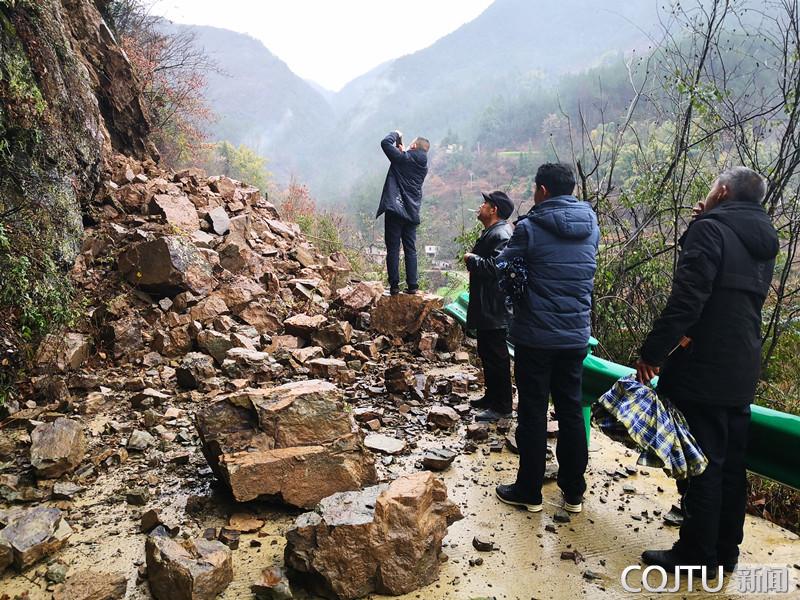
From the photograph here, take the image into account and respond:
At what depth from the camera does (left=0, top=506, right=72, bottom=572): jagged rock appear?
2.30 metres

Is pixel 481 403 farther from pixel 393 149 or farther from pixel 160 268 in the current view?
pixel 160 268

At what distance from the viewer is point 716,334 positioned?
223cm

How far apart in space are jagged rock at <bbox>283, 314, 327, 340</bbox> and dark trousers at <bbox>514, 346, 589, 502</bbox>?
300cm

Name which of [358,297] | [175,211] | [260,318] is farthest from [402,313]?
[175,211]

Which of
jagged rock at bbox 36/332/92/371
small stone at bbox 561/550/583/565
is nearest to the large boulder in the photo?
small stone at bbox 561/550/583/565

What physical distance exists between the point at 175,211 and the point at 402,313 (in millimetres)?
3489

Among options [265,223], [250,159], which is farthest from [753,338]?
[250,159]

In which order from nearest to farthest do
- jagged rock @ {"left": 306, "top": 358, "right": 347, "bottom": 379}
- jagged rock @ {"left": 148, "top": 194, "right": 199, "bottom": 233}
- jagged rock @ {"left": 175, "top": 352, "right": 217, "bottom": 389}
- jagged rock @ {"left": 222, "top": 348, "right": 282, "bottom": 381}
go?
jagged rock @ {"left": 175, "top": 352, "right": 217, "bottom": 389} → jagged rock @ {"left": 222, "top": 348, "right": 282, "bottom": 381} → jagged rock @ {"left": 306, "top": 358, "right": 347, "bottom": 379} → jagged rock @ {"left": 148, "top": 194, "right": 199, "bottom": 233}

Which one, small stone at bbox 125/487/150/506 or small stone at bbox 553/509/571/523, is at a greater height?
small stone at bbox 125/487/150/506

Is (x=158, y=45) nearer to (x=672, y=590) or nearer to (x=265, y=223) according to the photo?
(x=265, y=223)

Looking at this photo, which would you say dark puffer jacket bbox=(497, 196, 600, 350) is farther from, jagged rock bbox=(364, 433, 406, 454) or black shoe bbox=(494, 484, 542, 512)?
jagged rock bbox=(364, 433, 406, 454)

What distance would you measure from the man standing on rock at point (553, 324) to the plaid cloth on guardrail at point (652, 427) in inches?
15.5

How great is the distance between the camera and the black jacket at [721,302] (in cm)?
218

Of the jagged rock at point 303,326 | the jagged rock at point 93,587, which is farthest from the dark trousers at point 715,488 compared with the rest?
the jagged rock at point 303,326
